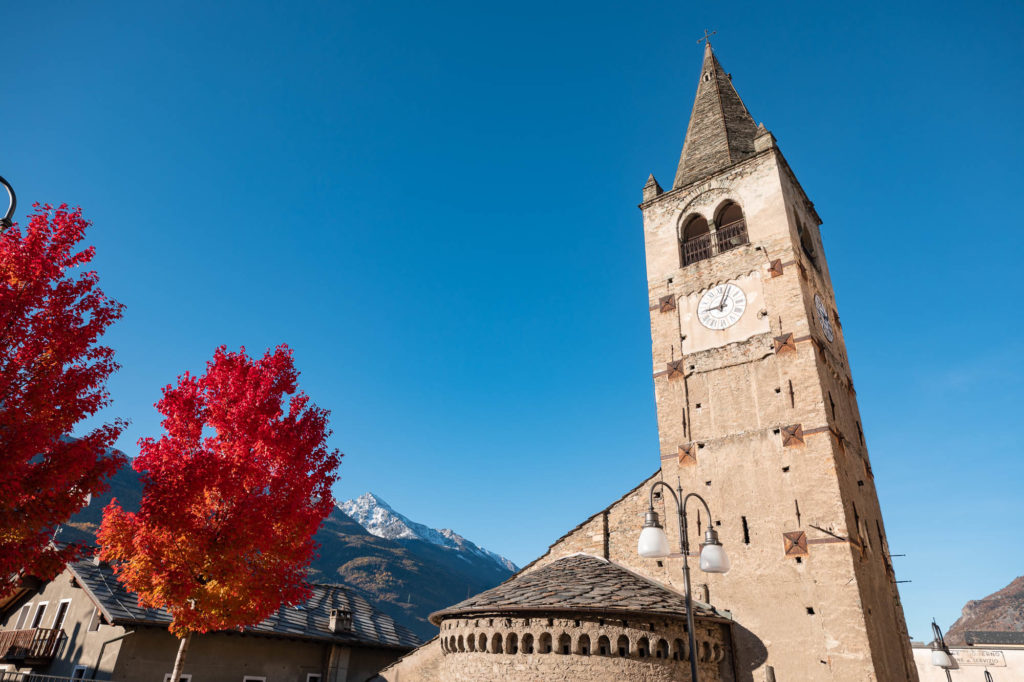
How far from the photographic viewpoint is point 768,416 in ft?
65.7

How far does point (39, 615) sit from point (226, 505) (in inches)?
734

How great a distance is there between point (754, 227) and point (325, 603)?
89.4ft

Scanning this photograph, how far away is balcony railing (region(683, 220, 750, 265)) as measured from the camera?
79.3 feet

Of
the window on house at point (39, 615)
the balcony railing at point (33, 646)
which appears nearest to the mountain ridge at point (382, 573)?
the window on house at point (39, 615)

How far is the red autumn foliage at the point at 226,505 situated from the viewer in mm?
13898

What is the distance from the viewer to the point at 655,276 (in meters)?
25.6

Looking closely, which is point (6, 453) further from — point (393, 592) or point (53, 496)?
point (393, 592)

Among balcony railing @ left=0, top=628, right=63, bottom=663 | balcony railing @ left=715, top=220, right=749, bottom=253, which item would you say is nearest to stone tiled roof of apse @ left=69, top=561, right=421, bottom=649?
balcony railing @ left=0, top=628, right=63, bottom=663

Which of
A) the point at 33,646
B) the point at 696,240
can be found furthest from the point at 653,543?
the point at 33,646

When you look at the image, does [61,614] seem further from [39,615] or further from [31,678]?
[31,678]

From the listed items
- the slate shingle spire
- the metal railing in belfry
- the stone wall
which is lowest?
the stone wall

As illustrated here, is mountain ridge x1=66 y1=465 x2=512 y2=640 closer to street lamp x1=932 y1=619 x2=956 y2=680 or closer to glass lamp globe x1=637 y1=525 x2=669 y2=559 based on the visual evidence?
street lamp x1=932 y1=619 x2=956 y2=680

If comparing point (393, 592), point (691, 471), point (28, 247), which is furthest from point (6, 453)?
point (393, 592)

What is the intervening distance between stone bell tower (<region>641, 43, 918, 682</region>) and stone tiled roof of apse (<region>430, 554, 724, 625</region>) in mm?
1938
